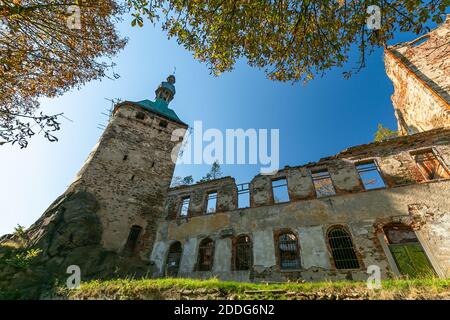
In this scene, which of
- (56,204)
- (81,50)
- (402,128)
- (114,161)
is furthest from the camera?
(402,128)

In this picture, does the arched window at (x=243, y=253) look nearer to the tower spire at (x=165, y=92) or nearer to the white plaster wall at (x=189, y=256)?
the white plaster wall at (x=189, y=256)

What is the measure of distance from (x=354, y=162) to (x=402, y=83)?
30.8ft

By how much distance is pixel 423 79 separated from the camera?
13.8 metres

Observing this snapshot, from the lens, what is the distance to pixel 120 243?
12930 mm

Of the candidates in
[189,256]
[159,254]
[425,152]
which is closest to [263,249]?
[189,256]

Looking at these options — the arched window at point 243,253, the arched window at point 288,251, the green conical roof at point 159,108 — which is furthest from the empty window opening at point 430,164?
the green conical roof at point 159,108

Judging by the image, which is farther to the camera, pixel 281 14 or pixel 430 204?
pixel 430 204

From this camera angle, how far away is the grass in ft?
15.0

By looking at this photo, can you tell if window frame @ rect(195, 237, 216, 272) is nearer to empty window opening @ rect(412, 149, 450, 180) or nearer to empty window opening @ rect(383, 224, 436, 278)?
empty window opening @ rect(383, 224, 436, 278)

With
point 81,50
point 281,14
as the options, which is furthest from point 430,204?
point 81,50

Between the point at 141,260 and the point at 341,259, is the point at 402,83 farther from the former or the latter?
the point at 141,260

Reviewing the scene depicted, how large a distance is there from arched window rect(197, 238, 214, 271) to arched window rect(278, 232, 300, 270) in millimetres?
3571

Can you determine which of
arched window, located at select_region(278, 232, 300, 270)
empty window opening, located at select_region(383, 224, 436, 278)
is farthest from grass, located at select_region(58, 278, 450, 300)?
arched window, located at select_region(278, 232, 300, 270)

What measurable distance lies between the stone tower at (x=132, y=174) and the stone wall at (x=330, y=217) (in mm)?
1614
